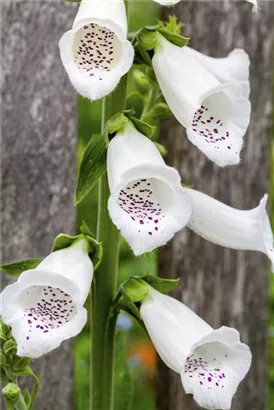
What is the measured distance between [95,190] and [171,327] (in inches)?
71.6

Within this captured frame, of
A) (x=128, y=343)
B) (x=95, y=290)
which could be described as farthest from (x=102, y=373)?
(x=128, y=343)

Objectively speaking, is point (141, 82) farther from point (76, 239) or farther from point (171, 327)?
point (171, 327)

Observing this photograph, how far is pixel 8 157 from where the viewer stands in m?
1.82

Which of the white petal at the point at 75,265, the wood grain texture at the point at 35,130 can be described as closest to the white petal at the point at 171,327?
the white petal at the point at 75,265

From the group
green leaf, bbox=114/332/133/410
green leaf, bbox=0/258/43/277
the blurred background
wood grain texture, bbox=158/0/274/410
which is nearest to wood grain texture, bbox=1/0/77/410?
the blurred background

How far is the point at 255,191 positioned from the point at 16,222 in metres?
0.74

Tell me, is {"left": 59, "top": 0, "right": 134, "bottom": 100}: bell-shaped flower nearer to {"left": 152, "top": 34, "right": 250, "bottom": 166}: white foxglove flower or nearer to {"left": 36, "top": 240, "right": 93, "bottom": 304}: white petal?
{"left": 152, "top": 34, "right": 250, "bottom": 166}: white foxglove flower

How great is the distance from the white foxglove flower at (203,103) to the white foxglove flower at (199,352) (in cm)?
23

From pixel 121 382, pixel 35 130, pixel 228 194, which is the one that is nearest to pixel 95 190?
pixel 228 194

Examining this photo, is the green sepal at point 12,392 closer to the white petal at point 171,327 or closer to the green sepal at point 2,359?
the green sepal at point 2,359

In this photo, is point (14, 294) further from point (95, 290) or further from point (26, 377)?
point (26, 377)

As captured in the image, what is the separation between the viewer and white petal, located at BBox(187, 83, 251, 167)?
1.14 metres

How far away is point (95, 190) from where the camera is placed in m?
2.98

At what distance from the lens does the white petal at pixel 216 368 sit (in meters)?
1.12
